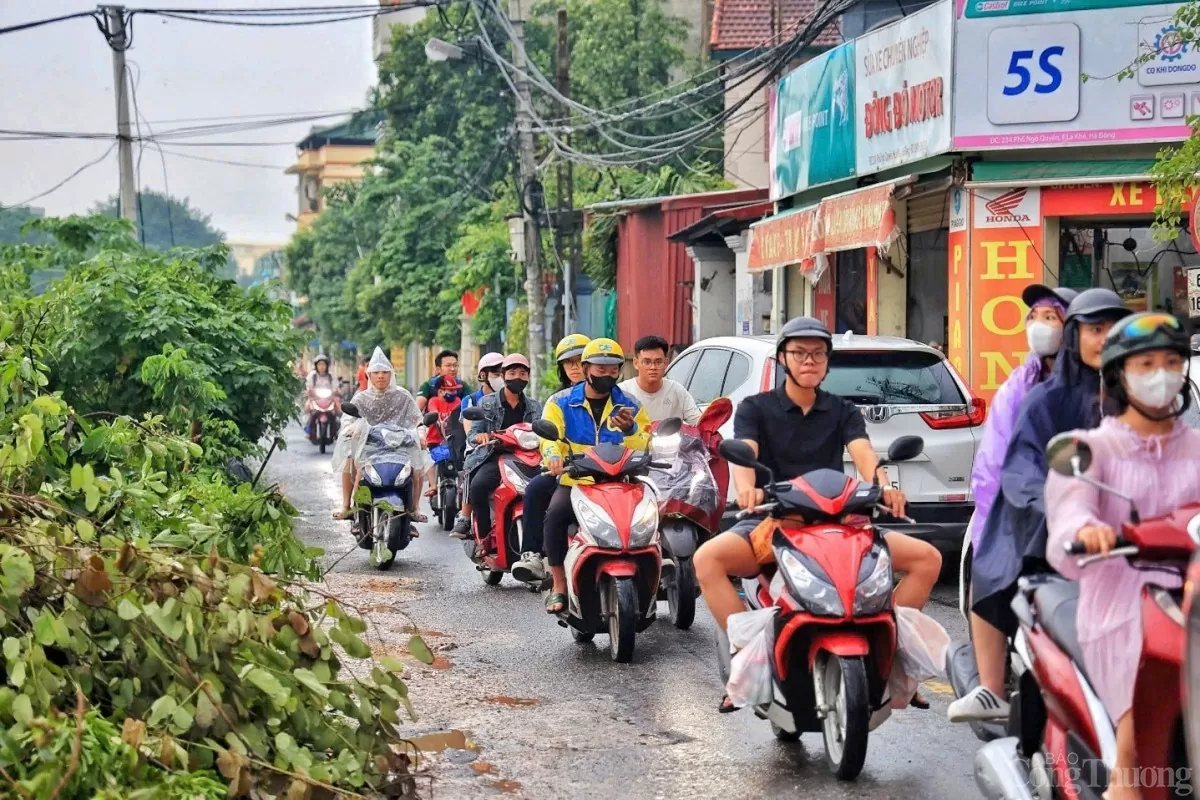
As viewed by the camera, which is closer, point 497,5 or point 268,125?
point 497,5

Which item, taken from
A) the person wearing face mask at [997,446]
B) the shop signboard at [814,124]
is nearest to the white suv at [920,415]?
the person wearing face mask at [997,446]

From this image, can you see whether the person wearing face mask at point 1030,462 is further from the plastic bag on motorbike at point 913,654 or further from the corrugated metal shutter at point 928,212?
the corrugated metal shutter at point 928,212

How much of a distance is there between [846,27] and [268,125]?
76.4 feet

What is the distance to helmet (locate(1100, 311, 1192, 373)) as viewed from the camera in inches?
170

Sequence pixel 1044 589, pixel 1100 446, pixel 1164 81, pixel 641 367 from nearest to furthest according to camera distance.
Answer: pixel 1100 446, pixel 1044 589, pixel 641 367, pixel 1164 81

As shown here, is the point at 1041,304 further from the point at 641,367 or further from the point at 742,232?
the point at 742,232

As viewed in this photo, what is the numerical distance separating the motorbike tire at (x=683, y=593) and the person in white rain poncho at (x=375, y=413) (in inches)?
179

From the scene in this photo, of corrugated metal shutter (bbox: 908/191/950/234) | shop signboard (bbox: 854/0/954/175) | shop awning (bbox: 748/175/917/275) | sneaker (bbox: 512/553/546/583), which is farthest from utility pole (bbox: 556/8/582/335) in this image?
sneaker (bbox: 512/553/546/583)

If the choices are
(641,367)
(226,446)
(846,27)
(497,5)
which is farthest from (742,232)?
(641,367)

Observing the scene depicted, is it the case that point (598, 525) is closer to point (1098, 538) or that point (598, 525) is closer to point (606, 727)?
point (606, 727)

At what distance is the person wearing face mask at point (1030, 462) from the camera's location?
5.30 meters

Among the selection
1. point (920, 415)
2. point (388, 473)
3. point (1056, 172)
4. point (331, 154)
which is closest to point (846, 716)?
point (920, 415)

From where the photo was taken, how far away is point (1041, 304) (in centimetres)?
637

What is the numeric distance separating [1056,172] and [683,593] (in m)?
8.33
